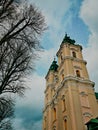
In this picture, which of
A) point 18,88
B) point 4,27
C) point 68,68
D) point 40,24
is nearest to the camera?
point 4,27

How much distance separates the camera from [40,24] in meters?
11.6

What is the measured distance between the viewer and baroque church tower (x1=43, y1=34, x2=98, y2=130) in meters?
24.7

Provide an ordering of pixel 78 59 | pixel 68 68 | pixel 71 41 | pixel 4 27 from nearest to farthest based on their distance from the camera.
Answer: pixel 4 27
pixel 68 68
pixel 78 59
pixel 71 41

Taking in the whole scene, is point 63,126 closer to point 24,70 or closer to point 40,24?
point 24,70

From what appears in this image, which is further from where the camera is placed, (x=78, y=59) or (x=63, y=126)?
(x=78, y=59)

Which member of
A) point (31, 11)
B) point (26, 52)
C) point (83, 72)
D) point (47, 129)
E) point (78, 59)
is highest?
point (78, 59)

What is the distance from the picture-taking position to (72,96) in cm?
2612

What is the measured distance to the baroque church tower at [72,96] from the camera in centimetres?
2467

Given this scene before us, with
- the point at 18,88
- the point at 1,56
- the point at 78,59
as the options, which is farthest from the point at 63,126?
the point at 1,56

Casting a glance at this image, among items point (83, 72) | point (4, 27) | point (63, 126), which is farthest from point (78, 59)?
point (4, 27)

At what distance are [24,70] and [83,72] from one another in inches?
775

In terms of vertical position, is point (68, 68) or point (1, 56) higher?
point (68, 68)

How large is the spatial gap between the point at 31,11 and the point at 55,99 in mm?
24202

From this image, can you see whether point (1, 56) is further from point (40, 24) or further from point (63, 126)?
point (63, 126)
